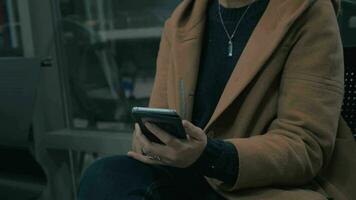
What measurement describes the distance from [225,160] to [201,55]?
1.04ft

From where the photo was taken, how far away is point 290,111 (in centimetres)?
93

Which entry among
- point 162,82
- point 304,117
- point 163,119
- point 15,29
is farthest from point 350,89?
point 15,29

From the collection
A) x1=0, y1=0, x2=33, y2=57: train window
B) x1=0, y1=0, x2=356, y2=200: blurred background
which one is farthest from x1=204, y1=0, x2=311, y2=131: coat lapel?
x1=0, y1=0, x2=33, y2=57: train window

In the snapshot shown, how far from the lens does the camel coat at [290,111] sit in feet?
2.98

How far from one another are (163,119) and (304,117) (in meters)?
0.28

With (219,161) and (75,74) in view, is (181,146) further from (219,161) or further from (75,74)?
(75,74)

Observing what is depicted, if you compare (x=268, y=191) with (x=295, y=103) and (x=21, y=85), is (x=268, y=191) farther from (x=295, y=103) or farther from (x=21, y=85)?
(x=21, y=85)

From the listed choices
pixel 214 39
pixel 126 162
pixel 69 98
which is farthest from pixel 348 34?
pixel 69 98

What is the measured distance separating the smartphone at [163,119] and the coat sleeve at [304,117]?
0.14 metres

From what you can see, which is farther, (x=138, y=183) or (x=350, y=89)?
(x=350, y=89)

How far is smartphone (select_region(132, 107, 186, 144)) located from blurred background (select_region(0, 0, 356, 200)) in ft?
3.13

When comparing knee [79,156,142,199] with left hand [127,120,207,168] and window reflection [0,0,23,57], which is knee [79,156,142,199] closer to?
left hand [127,120,207,168]

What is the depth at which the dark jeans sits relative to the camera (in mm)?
940

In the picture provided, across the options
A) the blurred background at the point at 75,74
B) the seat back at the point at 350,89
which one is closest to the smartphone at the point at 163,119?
the seat back at the point at 350,89
